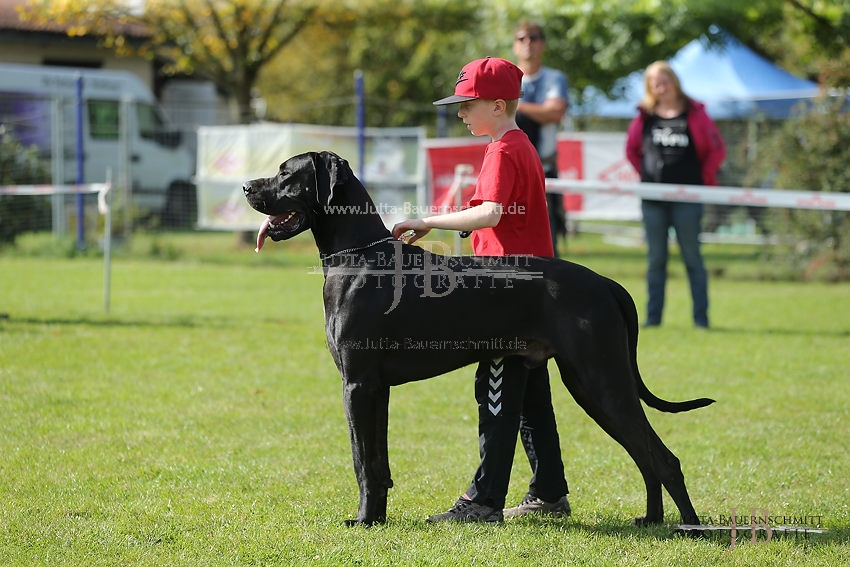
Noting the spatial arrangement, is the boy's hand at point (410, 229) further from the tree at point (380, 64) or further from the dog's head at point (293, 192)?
the tree at point (380, 64)

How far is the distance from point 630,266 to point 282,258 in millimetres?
5431

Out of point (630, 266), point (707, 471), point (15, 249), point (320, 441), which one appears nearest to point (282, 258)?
point (15, 249)

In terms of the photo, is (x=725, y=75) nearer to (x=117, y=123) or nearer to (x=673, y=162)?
(x=673, y=162)

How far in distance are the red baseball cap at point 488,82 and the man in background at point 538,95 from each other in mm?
3607

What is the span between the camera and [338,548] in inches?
148

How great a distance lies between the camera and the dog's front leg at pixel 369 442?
154 inches

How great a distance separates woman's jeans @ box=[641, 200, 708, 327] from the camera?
30.2 feet

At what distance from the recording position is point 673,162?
30.4 feet

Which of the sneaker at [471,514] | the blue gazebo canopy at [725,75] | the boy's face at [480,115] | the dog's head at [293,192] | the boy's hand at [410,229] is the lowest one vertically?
the sneaker at [471,514]

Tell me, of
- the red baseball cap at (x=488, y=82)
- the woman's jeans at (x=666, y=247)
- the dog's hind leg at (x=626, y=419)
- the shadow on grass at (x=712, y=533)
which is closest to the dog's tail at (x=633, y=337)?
the dog's hind leg at (x=626, y=419)

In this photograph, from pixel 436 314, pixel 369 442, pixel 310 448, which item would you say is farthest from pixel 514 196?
pixel 310 448

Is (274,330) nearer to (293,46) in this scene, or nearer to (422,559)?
(422,559)

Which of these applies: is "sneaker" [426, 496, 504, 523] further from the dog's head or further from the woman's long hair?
the woman's long hair

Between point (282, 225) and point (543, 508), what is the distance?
1.70 meters
